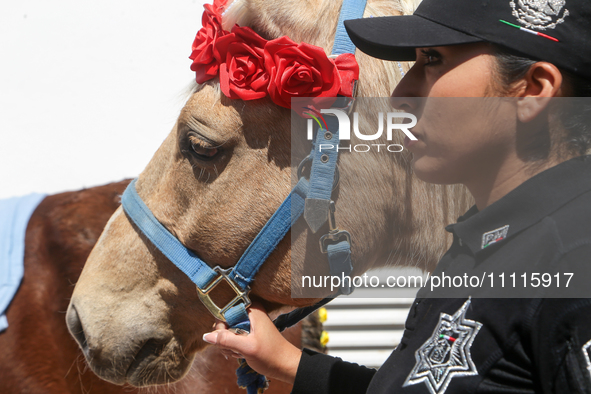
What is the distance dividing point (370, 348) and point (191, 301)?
223cm

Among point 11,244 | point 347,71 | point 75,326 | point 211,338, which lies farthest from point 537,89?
point 11,244

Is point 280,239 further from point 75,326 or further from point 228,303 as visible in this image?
point 75,326

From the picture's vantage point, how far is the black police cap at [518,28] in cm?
82

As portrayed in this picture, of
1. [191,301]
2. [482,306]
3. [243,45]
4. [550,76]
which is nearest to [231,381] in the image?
[191,301]

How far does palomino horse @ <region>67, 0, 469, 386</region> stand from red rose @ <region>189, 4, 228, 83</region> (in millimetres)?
45

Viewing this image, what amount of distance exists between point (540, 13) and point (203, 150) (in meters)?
0.90

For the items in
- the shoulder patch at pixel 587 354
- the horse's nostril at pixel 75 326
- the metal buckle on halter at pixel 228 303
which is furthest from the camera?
the horse's nostril at pixel 75 326

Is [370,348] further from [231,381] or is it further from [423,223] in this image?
[423,223]

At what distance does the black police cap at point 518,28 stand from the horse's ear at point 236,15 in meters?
0.57

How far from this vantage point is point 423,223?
4.89 feet

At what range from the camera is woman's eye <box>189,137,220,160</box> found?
137cm

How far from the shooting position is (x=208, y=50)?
1.44 m

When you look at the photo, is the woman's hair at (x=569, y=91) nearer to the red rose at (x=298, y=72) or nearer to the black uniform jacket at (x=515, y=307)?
the black uniform jacket at (x=515, y=307)

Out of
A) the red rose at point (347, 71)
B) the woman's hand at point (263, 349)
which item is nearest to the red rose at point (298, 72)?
the red rose at point (347, 71)
